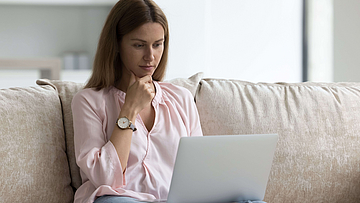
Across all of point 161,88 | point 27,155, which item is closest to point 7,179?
point 27,155

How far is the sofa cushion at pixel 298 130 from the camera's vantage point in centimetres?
141

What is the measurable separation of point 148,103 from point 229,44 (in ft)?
8.91

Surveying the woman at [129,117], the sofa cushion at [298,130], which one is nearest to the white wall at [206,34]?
the sofa cushion at [298,130]

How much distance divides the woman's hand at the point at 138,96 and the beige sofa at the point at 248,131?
0.98 ft

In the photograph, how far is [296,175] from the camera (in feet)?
4.62

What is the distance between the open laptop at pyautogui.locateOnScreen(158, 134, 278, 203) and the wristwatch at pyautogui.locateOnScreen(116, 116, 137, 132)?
0.97ft

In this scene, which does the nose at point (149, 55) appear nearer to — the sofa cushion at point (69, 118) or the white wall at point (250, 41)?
the sofa cushion at point (69, 118)

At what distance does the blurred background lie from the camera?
3256 mm

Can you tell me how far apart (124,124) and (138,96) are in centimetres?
12

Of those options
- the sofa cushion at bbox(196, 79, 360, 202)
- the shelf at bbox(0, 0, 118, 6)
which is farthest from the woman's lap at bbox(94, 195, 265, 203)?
the shelf at bbox(0, 0, 118, 6)

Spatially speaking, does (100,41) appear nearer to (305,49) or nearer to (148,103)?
(148,103)

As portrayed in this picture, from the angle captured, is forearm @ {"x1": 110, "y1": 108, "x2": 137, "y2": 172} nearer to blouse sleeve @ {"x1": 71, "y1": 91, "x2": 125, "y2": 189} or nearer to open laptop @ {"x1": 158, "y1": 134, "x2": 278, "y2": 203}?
blouse sleeve @ {"x1": 71, "y1": 91, "x2": 125, "y2": 189}

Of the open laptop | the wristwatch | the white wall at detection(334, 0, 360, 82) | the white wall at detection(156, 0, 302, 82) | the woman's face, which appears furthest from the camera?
the white wall at detection(156, 0, 302, 82)

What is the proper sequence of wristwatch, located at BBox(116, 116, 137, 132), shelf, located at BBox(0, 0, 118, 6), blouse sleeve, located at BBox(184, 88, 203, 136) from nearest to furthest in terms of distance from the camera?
wristwatch, located at BBox(116, 116, 137, 132)
blouse sleeve, located at BBox(184, 88, 203, 136)
shelf, located at BBox(0, 0, 118, 6)
